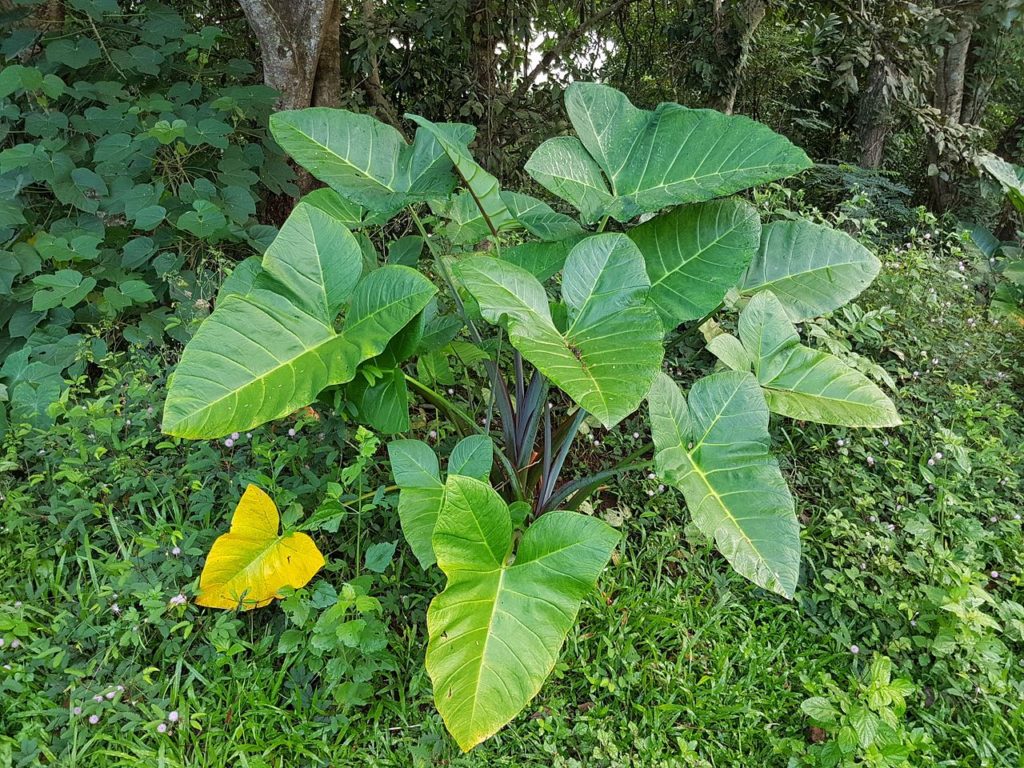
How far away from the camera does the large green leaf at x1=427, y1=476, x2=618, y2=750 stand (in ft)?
3.53

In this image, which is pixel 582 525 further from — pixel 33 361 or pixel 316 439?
pixel 33 361

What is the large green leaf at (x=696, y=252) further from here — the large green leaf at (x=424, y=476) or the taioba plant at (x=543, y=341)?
the large green leaf at (x=424, y=476)

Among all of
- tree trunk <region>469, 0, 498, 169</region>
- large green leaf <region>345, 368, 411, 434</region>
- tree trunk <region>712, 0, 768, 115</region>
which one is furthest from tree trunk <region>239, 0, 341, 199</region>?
tree trunk <region>712, 0, 768, 115</region>

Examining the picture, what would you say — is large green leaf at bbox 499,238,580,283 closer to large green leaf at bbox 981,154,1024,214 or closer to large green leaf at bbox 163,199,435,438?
large green leaf at bbox 163,199,435,438

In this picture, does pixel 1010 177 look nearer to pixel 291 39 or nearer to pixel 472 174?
pixel 472 174

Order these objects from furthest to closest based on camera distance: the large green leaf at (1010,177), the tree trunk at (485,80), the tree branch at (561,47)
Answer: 1. the tree branch at (561,47)
2. the tree trunk at (485,80)
3. the large green leaf at (1010,177)

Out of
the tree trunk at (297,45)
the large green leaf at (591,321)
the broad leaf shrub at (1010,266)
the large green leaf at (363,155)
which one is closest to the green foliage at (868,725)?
the large green leaf at (591,321)

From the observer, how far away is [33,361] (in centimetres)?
217

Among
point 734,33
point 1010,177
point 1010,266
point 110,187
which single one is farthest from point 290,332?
point 734,33

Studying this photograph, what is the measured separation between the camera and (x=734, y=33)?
4176 millimetres

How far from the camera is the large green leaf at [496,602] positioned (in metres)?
1.08

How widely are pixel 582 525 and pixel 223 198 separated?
2120 millimetres

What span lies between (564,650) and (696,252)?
1.02 metres

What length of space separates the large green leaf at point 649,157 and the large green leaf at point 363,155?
1.03 feet
